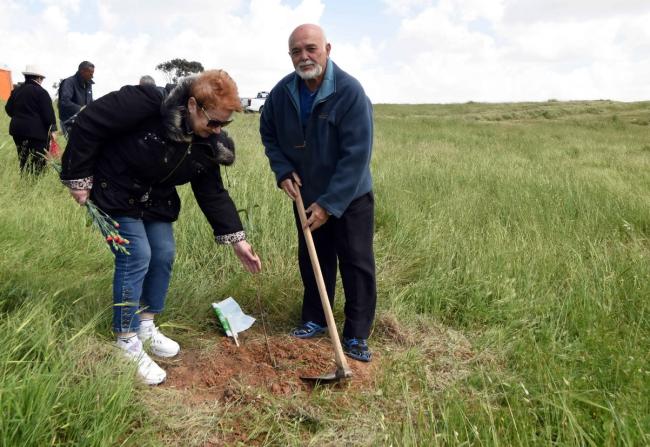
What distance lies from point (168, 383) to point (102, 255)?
1.66 m

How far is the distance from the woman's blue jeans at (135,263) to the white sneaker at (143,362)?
2.7 inches

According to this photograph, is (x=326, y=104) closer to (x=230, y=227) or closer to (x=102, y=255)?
(x=230, y=227)

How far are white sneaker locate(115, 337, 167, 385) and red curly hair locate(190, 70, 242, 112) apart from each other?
1174mm

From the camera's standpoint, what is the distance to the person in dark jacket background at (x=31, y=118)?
583cm

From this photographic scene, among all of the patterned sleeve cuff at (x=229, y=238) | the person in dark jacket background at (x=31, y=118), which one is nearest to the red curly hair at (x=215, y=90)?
the patterned sleeve cuff at (x=229, y=238)

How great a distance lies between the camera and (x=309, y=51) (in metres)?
2.55

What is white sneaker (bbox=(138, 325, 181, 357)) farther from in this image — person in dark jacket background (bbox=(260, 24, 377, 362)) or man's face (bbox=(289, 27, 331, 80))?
A: man's face (bbox=(289, 27, 331, 80))

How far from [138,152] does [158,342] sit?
1003 millimetres

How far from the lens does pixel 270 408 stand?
2242mm

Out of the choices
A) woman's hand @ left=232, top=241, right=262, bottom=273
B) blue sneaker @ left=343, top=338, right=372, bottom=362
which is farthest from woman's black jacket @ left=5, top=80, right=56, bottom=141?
blue sneaker @ left=343, top=338, right=372, bottom=362

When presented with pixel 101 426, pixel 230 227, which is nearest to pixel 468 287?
pixel 230 227

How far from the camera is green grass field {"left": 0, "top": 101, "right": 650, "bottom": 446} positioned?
1968 millimetres

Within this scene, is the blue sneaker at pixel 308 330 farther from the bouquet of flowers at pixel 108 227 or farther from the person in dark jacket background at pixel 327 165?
the bouquet of flowers at pixel 108 227

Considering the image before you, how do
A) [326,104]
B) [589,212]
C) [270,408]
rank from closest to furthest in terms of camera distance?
[270,408] < [326,104] < [589,212]
